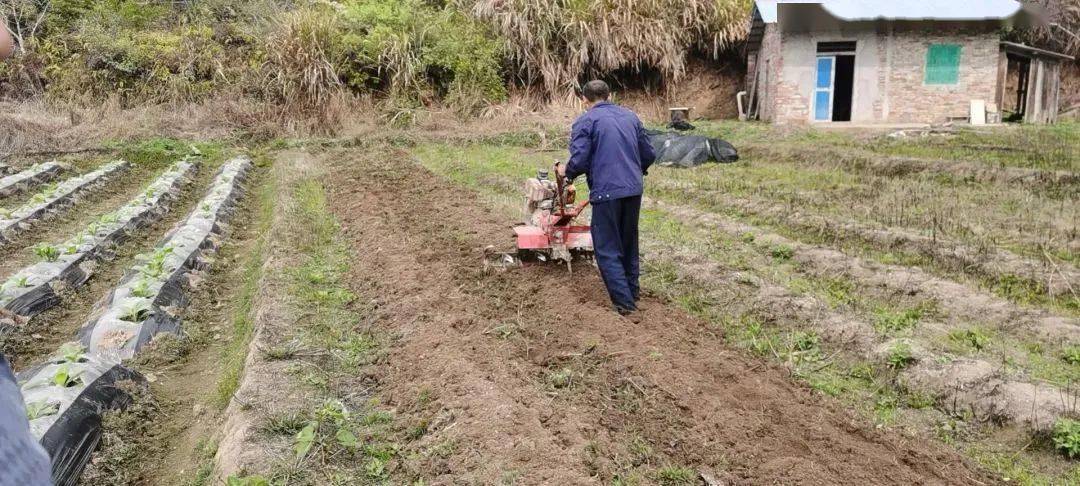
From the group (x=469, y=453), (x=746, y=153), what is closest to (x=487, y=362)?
(x=469, y=453)

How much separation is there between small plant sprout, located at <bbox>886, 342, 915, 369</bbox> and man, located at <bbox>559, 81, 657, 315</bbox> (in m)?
1.69

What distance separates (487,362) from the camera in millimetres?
4664

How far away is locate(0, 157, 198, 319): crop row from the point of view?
238 inches

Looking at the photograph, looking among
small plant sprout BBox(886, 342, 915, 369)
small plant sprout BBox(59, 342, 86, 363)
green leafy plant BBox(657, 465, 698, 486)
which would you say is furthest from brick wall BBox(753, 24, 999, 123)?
small plant sprout BBox(59, 342, 86, 363)

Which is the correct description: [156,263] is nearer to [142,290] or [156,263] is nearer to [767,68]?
[142,290]

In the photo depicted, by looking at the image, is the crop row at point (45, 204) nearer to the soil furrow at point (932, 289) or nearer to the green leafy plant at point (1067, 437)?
the soil furrow at point (932, 289)

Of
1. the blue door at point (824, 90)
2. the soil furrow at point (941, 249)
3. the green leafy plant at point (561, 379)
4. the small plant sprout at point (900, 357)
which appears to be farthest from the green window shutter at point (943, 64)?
the green leafy plant at point (561, 379)

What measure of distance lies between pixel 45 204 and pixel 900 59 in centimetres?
1668

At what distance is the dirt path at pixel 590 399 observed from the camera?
3523 millimetres

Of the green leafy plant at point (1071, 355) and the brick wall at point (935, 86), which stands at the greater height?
the brick wall at point (935, 86)

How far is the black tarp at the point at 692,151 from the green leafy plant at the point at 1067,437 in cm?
963

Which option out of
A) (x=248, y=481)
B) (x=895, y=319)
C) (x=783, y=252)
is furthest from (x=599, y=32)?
(x=248, y=481)

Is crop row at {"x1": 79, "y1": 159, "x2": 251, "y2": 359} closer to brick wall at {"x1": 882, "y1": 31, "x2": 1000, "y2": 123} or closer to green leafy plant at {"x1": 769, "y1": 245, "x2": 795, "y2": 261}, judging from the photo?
green leafy plant at {"x1": 769, "y1": 245, "x2": 795, "y2": 261}

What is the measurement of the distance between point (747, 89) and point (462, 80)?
7543mm
